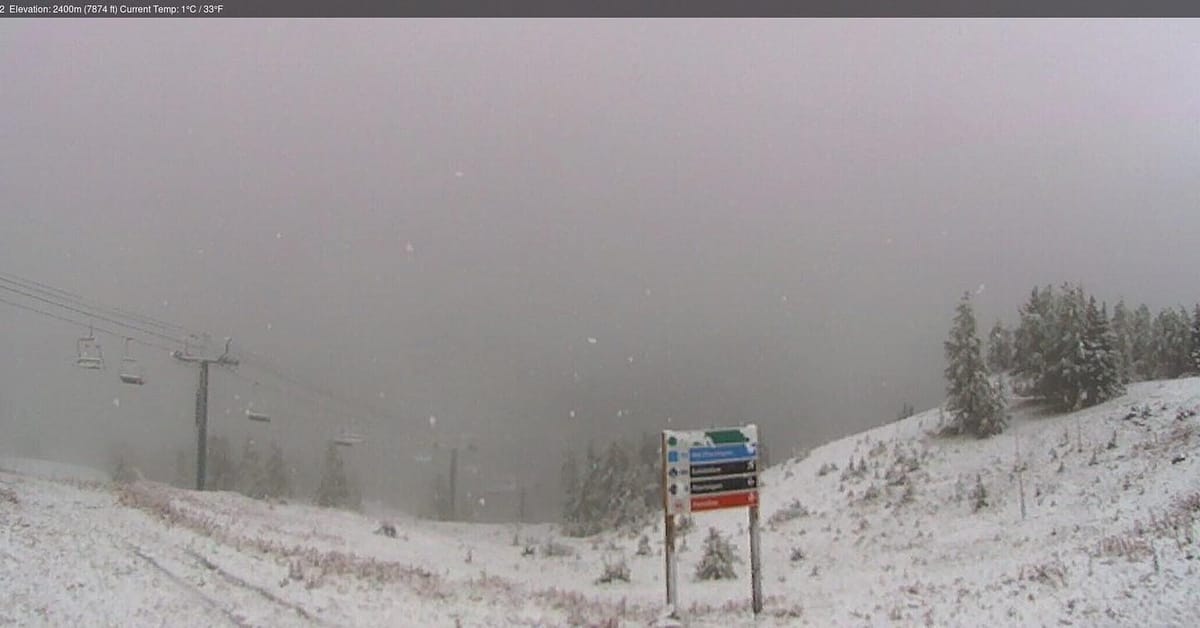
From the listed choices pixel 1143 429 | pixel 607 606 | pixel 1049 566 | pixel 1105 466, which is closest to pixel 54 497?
pixel 607 606

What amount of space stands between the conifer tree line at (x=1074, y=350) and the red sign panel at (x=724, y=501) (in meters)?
26.7

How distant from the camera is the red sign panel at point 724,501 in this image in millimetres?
12891

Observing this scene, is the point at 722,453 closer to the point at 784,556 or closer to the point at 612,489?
the point at 784,556

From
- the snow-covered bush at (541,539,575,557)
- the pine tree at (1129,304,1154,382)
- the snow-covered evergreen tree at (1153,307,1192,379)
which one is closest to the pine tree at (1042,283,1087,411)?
the snow-covered evergreen tree at (1153,307,1192,379)

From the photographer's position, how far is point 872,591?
51.5ft

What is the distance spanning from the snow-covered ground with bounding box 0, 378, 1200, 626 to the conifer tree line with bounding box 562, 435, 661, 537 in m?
26.6

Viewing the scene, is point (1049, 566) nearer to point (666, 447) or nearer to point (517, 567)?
point (666, 447)

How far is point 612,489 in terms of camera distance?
2500 inches

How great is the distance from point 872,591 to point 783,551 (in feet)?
33.5

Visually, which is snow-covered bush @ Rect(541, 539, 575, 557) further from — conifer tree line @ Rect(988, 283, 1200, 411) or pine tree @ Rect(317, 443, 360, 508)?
pine tree @ Rect(317, 443, 360, 508)

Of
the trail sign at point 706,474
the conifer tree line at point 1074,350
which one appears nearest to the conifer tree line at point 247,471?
the conifer tree line at point 1074,350

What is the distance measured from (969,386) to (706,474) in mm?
26683

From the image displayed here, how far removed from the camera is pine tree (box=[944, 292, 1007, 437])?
3397 centimetres

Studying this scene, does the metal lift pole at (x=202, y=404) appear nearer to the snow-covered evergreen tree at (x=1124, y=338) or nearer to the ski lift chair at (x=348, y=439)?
the ski lift chair at (x=348, y=439)
